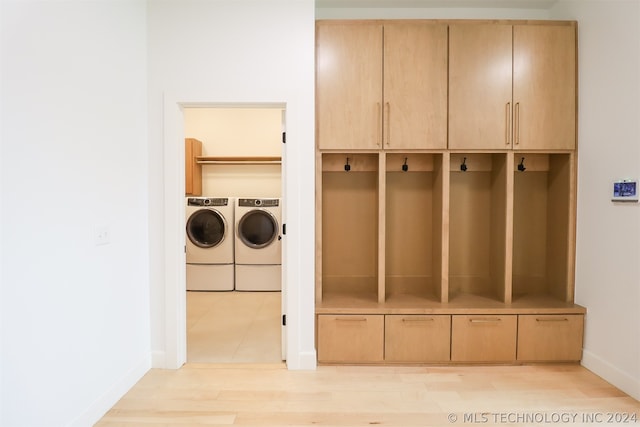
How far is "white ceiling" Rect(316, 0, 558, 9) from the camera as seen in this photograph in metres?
2.77

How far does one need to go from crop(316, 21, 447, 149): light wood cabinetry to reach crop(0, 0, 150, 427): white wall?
Result: 1.33 metres

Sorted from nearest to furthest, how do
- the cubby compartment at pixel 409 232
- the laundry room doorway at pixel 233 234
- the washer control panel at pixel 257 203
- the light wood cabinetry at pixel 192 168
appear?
the cubby compartment at pixel 409 232
the laundry room doorway at pixel 233 234
the washer control panel at pixel 257 203
the light wood cabinetry at pixel 192 168

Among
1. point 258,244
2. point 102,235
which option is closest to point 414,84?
point 102,235

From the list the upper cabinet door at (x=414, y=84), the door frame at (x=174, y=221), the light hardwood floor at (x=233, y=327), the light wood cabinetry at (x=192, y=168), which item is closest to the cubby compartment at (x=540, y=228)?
the upper cabinet door at (x=414, y=84)

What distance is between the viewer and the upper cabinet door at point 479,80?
253cm

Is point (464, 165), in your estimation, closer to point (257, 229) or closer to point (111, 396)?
point (257, 229)

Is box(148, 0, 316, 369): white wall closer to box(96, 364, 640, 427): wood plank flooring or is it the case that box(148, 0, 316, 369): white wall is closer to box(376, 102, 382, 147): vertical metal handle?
box(96, 364, 640, 427): wood plank flooring

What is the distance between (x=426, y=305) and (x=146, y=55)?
9.00 ft

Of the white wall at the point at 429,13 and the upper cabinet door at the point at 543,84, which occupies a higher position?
the white wall at the point at 429,13

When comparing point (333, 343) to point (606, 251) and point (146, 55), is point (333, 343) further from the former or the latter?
point (146, 55)

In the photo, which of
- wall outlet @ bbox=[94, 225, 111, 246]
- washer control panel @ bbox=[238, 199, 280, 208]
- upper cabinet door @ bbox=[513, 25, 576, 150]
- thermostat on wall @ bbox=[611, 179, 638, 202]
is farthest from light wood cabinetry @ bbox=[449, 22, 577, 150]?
washer control panel @ bbox=[238, 199, 280, 208]

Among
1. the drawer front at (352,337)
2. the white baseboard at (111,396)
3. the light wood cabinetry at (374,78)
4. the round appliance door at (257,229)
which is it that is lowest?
the white baseboard at (111,396)

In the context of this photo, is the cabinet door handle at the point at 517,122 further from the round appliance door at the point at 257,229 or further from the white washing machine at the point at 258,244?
the round appliance door at the point at 257,229

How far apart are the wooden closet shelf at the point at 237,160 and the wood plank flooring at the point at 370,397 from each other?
3.00 metres
